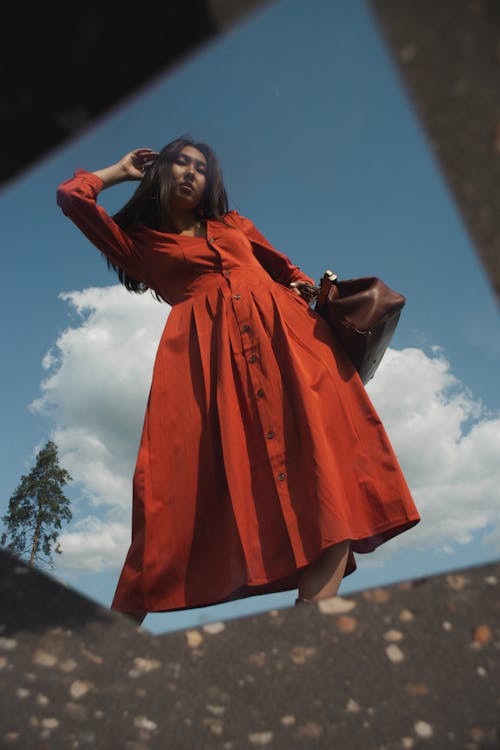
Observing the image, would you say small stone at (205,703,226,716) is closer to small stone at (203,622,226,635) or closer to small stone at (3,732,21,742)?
small stone at (203,622,226,635)

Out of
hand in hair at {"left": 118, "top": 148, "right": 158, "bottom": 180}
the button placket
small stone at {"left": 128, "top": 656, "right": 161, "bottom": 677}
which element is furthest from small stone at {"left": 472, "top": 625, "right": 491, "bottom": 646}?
hand in hair at {"left": 118, "top": 148, "right": 158, "bottom": 180}

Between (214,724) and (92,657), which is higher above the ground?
(92,657)

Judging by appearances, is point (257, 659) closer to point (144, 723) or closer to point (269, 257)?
point (144, 723)

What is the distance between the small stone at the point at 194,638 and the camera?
44.5 inches

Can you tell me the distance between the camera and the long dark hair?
10.3 feet

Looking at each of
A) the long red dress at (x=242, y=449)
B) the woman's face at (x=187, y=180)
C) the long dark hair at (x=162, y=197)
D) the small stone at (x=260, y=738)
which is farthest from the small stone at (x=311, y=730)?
the woman's face at (x=187, y=180)

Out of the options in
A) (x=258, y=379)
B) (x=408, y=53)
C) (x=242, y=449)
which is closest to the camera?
(x=408, y=53)

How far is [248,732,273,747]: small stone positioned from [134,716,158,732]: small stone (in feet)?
0.57

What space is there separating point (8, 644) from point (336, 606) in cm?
64

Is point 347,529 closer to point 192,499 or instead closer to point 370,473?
point 370,473

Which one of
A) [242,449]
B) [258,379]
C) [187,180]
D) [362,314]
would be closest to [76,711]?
[242,449]

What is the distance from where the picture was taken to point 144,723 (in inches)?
41.0

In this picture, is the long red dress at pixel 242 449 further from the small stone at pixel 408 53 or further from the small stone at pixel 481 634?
the small stone at pixel 408 53

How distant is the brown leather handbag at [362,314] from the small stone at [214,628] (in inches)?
67.7
